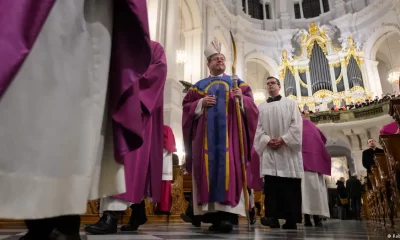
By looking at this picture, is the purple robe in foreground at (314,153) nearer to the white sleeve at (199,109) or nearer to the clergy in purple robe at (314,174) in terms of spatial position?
the clergy in purple robe at (314,174)

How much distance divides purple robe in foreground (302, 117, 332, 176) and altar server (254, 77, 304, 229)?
1.07 meters

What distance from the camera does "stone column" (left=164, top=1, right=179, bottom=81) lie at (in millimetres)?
9820

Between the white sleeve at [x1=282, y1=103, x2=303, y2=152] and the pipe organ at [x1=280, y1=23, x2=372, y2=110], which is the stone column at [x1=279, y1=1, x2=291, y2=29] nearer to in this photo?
the pipe organ at [x1=280, y1=23, x2=372, y2=110]

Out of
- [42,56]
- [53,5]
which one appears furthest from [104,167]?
[53,5]

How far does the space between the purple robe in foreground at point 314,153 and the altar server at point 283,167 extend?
1.07m

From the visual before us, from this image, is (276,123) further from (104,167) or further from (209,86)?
(104,167)

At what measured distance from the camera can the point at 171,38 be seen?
1012 centimetres

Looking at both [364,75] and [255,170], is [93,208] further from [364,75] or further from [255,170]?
[364,75]

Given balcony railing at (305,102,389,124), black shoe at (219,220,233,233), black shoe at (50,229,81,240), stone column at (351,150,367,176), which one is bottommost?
black shoe at (219,220,233,233)

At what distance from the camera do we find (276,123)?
410 cm

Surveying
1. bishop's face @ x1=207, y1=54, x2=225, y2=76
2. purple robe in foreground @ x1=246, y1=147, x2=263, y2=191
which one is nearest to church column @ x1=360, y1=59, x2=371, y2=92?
purple robe in foreground @ x1=246, y1=147, x2=263, y2=191

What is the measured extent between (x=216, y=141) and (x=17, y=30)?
97.5 inches

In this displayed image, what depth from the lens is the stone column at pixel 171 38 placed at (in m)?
9.82

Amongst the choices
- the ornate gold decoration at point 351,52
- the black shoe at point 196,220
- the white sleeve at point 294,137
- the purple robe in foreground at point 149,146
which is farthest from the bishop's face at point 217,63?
the ornate gold decoration at point 351,52
